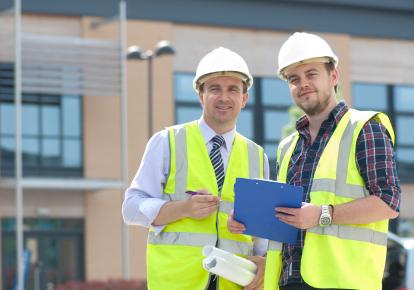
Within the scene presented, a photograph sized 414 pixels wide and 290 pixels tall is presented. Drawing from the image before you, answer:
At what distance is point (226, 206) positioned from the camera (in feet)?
20.2

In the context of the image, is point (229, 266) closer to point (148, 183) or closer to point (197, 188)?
point (197, 188)

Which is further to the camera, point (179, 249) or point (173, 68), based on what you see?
point (173, 68)

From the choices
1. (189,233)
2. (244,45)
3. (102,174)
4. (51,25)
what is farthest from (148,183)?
(244,45)

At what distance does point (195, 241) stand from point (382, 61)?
3381 centimetres

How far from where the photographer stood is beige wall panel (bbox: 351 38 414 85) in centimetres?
3866

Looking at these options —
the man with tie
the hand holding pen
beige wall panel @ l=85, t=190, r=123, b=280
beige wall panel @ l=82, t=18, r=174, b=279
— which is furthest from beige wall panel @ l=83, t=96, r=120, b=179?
the hand holding pen

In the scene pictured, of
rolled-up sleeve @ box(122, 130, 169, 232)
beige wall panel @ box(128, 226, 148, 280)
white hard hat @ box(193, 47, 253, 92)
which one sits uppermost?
white hard hat @ box(193, 47, 253, 92)

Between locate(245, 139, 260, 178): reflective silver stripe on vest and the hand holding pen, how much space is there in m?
0.44

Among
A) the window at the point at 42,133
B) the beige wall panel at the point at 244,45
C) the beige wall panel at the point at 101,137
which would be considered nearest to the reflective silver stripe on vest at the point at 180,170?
the window at the point at 42,133

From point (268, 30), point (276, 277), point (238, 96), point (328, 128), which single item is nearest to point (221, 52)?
point (238, 96)

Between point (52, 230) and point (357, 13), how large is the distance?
12572 mm

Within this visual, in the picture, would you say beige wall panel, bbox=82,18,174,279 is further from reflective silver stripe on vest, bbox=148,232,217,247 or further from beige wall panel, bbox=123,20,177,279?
reflective silver stripe on vest, bbox=148,232,217,247

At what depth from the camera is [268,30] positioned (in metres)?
37.0

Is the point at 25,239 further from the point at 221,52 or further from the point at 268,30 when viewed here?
the point at 221,52
